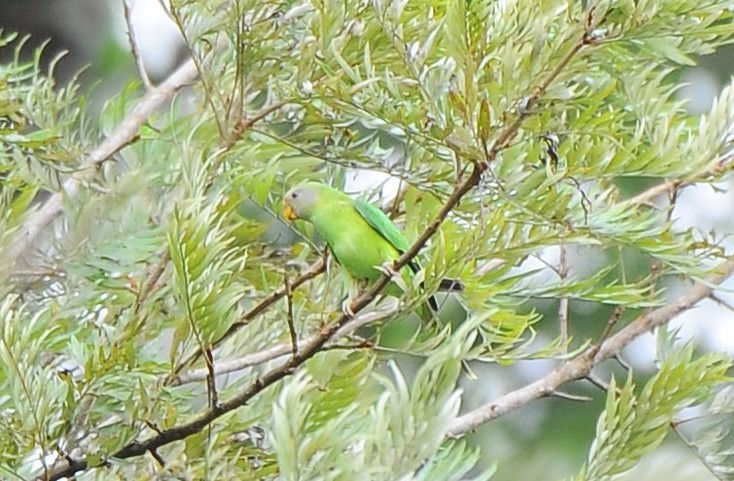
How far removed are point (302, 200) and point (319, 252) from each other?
15 cm

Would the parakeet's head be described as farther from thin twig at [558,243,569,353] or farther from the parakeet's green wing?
thin twig at [558,243,569,353]

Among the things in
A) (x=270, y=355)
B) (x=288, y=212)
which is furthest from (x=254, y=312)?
(x=288, y=212)

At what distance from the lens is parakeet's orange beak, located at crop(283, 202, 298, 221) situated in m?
0.54

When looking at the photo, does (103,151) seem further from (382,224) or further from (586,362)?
(586,362)

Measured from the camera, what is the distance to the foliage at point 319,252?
311 mm

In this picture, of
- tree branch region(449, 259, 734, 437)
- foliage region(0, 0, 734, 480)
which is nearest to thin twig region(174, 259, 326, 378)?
foliage region(0, 0, 734, 480)

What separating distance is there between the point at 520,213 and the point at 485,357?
0.21 ft

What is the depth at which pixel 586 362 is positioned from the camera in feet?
1.86

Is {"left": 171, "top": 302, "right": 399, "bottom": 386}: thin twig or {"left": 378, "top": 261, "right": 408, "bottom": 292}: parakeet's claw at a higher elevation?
{"left": 378, "top": 261, "right": 408, "bottom": 292}: parakeet's claw

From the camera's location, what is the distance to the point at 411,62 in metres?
0.36

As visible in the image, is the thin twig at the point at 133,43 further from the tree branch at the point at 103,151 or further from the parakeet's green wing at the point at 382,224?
the parakeet's green wing at the point at 382,224

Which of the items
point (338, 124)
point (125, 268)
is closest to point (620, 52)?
point (338, 124)

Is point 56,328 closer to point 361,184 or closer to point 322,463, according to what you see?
point 322,463

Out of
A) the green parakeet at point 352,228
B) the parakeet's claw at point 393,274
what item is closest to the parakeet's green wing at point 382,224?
the green parakeet at point 352,228
